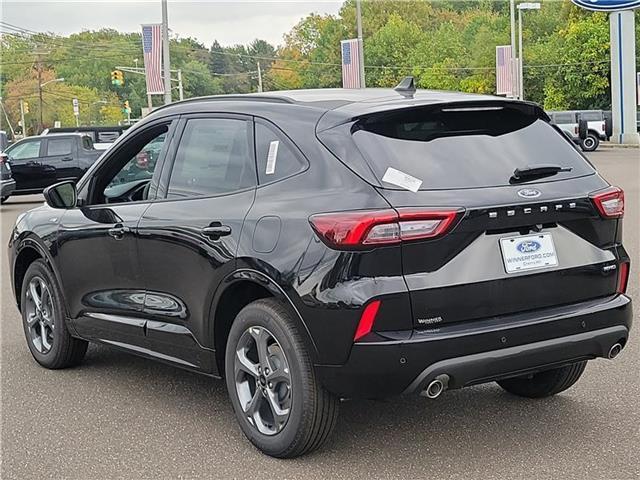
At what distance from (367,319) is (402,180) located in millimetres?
644

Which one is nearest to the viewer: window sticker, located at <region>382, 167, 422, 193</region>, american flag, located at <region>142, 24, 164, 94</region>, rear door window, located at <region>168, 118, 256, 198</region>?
window sticker, located at <region>382, 167, 422, 193</region>

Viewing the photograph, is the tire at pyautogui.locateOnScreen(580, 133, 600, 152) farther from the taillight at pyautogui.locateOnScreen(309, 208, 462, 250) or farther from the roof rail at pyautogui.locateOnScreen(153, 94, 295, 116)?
the taillight at pyautogui.locateOnScreen(309, 208, 462, 250)

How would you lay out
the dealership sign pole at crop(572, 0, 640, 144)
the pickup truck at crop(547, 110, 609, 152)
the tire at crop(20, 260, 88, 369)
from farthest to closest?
the dealership sign pole at crop(572, 0, 640, 144) → the pickup truck at crop(547, 110, 609, 152) → the tire at crop(20, 260, 88, 369)

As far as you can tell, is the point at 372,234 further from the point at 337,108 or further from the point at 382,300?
the point at 337,108

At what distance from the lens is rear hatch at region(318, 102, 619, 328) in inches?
160

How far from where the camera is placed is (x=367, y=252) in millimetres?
4004

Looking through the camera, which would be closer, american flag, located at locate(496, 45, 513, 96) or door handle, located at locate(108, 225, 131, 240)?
door handle, located at locate(108, 225, 131, 240)

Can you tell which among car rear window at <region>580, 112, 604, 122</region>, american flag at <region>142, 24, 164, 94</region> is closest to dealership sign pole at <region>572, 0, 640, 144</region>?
car rear window at <region>580, 112, 604, 122</region>

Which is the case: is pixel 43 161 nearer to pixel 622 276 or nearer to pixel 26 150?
pixel 26 150

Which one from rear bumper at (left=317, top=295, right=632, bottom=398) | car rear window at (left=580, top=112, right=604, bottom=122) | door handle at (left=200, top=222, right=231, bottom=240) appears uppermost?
door handle at (left=200, top=222, right=231, bottom=240)

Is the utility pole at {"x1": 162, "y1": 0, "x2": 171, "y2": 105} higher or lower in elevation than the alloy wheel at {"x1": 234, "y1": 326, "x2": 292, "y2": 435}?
higher

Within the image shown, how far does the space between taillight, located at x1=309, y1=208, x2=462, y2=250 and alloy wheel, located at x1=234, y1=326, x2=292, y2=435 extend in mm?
689

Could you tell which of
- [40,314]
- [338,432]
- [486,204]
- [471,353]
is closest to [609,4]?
[40,314]

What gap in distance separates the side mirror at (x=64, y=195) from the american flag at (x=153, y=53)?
1136 inches
